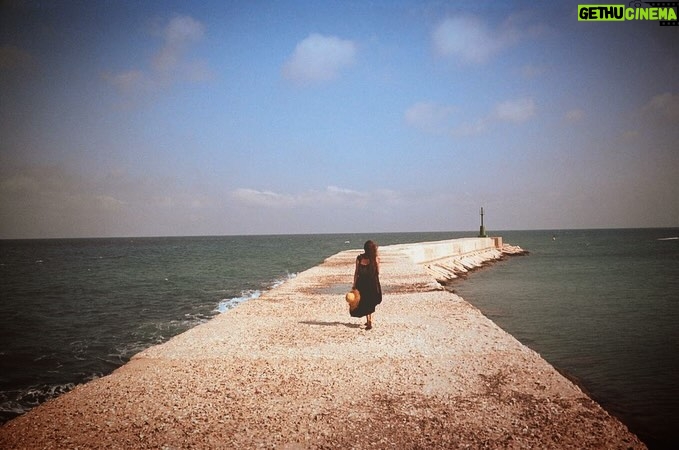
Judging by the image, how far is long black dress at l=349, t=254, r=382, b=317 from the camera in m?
8.70

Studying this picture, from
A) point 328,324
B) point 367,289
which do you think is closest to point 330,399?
point 367,289

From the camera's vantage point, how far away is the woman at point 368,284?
8695 millimetres

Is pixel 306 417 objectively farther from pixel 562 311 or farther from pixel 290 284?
pixel 562 311

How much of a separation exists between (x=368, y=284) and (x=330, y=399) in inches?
154

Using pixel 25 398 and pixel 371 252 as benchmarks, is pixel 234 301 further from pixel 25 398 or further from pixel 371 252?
pixel 371 252

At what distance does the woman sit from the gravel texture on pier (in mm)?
502

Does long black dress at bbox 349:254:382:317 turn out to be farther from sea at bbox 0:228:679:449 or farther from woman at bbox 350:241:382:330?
sea at bbox 0:228:679:449

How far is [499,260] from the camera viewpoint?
1759 inches

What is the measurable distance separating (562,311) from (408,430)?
14.5 m

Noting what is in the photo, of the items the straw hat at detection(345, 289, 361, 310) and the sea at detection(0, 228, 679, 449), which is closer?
the sea at detection(0, 228, 679, 449)

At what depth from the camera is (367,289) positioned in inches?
345

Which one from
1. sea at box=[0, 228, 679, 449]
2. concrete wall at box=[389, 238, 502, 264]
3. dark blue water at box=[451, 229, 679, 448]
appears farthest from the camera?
concrete wall at box=[389, 238, 502, 264]

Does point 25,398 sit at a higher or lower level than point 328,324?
lower

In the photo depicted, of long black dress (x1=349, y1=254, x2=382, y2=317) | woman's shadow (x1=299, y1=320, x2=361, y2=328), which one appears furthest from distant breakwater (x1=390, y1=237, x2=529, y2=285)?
long black dress (x1=349, y1=254, x2=382, y2=317)
